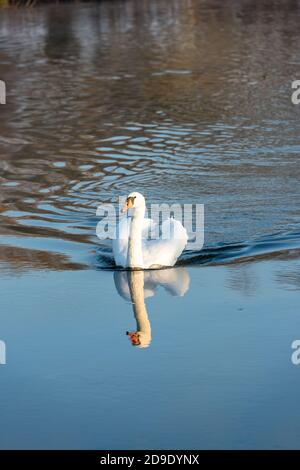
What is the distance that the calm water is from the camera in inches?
292

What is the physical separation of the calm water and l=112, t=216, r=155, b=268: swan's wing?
8.4 inches

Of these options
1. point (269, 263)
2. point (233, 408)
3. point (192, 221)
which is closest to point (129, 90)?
point (192, 221)

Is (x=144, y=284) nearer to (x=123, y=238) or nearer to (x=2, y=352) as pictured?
(x=123, y=238)

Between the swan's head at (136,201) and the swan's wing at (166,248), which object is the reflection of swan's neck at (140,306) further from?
the swan's head at (136,201)

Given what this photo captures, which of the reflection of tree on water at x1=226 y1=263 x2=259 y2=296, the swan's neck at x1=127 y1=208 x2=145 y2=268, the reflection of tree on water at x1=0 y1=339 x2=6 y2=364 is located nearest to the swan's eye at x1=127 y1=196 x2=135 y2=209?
the swan's neck at x1=127 y1=208 x2=145 y2=268

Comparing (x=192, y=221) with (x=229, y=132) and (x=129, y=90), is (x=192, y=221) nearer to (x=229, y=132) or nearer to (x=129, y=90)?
(x=229, y=132)

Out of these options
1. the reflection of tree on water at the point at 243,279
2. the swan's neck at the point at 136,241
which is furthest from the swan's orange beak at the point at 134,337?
the swan's neck at the point at 136,241

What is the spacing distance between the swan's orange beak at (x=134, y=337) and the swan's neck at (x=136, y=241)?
1618 millimetres

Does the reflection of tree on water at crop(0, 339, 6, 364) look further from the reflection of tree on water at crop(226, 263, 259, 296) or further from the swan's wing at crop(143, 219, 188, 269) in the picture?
the reflection of tree on water at crop(226, 263, 259, 296)

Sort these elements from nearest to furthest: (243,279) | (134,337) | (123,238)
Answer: (134,337) → (243,279) → (123,238)

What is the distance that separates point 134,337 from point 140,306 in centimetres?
91

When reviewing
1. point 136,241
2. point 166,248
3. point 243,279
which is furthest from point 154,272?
point 243,279

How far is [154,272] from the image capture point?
35.3 feet

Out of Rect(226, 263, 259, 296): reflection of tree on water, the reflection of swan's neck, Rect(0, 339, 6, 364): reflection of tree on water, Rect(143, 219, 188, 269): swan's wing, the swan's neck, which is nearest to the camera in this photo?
Rect(0, 339, 6, 364): reflection of tree on water
